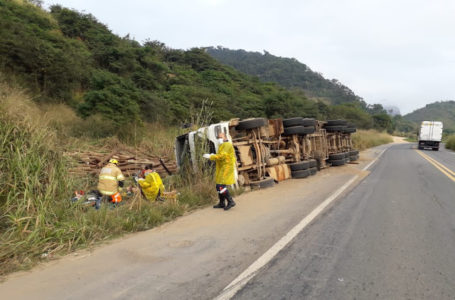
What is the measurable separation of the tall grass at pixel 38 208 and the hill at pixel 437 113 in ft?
452

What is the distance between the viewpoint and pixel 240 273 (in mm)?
3291

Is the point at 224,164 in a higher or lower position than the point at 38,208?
higher

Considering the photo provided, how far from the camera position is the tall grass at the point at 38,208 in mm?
3874

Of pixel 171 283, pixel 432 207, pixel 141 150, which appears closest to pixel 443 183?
pixel 432 207

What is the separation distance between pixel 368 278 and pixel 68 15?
40.9 metres

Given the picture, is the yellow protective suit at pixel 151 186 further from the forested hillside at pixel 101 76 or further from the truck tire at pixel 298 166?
the truck tire at pixel 298 166

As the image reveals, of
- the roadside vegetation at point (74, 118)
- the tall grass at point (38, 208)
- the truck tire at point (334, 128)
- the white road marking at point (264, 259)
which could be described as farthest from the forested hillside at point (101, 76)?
the truck tire at point (334, 128)

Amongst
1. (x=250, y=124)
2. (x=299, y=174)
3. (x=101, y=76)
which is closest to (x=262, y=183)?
(x=250, y=124)

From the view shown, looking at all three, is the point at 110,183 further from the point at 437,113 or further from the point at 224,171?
the point at 437,113

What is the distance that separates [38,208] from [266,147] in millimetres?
6747

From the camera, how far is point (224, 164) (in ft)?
21.0

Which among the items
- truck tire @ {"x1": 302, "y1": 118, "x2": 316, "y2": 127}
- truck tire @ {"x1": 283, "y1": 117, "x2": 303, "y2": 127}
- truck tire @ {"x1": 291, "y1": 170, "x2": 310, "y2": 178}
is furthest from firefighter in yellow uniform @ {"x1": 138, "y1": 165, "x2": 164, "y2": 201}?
truck tire @ {"x1": 302, "y1": 118, "x2": 316, "y2": 127}

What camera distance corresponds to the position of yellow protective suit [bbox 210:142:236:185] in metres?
6.29

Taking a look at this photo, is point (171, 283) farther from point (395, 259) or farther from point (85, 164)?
point (85, 164)
